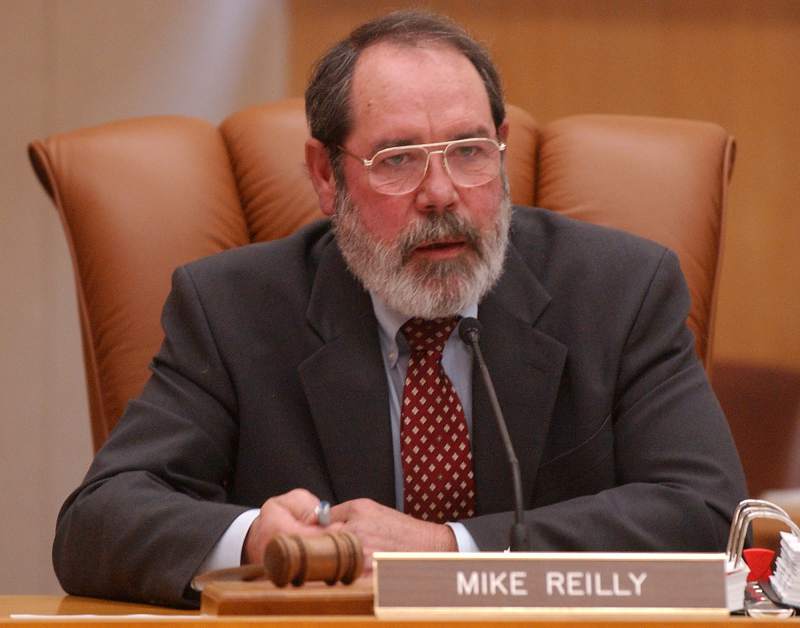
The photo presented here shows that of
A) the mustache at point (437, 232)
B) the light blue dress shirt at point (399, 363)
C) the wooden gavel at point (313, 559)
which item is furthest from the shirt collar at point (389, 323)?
the wooden gavel at point (313, 559)

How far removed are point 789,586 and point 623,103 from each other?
285 centimetres

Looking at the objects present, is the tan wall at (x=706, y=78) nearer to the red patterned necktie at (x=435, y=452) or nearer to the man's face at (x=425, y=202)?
the man's face at (x=425, y=202)

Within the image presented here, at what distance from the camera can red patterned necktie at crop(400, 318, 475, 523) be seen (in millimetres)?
2086

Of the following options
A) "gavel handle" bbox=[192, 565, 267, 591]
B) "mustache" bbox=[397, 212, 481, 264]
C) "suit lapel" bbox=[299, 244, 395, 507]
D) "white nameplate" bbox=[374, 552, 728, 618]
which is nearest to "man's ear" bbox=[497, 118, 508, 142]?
"mustache" bbox=[397, 212, 481, 264]

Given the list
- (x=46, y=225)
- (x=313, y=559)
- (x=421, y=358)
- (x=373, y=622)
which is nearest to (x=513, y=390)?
(x=421, y=358)

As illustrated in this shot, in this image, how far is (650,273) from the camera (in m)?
2.24

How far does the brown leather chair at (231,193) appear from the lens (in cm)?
252

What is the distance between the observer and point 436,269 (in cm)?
208

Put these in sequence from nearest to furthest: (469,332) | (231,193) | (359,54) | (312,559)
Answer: (312,559)
(469,332)
(359,54)
(231,193)

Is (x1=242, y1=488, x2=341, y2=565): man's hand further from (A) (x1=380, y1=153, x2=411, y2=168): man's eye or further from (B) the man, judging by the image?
(A) (x1=380, y1=153, x2=411, y2=168): man's eye

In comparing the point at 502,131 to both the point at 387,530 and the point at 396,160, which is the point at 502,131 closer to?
the point at 396,160

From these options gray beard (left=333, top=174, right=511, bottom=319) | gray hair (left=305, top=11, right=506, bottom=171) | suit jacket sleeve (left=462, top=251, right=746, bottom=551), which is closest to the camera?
suit jacket sleeve (left=462, top=251, right=746, bottom=551)

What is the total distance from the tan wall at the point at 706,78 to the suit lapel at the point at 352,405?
2.07m

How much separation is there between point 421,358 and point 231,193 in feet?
2.35
